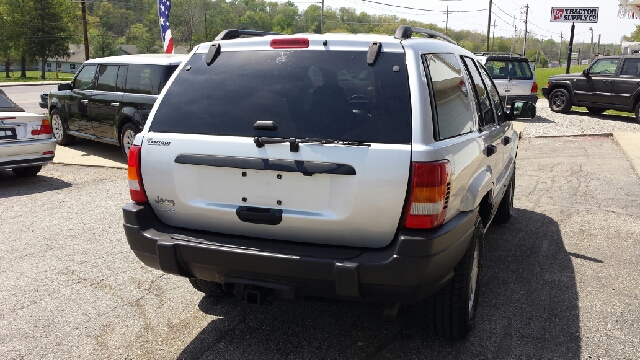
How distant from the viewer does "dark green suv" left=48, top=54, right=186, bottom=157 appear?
31.1 feet

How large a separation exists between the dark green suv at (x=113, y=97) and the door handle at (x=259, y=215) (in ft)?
21.4

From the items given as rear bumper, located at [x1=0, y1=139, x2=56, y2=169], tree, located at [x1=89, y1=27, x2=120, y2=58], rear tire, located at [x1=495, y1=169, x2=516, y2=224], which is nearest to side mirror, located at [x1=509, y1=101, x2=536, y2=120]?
rear tire, located at [x1=495, y1=169, x2=516, y2=224]

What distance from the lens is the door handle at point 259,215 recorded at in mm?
3225

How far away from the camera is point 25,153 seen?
8531 mm

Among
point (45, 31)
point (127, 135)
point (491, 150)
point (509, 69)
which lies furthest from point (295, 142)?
point (45, 31)

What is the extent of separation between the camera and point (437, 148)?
3.08 metres

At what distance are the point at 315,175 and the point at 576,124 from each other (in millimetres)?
14921

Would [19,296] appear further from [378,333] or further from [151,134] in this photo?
[378,333]

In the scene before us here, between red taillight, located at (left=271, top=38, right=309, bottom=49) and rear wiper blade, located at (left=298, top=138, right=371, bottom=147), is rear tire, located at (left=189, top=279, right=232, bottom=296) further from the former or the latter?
red taillight, located at (left=271, top=38, right=309, bottom=49)

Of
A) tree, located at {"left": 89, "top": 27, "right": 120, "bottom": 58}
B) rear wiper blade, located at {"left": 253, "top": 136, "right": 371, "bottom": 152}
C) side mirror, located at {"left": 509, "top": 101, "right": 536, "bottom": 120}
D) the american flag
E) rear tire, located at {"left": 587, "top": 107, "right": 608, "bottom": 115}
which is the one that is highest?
tree, located at {"left": 89, "top": 27, "right": 120, "bottom": 58}

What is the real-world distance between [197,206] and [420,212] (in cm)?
130

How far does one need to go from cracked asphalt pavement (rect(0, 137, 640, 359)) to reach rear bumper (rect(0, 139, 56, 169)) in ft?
5.37

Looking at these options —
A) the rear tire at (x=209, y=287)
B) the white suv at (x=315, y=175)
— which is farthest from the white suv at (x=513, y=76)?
the rear tire at (x=209, y=287)

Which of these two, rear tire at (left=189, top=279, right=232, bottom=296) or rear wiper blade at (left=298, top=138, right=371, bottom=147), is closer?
rear wiper blade at (left=298, top=138, right=371, bottom=147)
